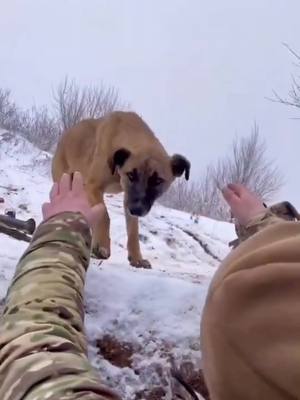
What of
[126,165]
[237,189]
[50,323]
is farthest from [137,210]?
[50,323]

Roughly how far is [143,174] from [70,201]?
5304 millimetres

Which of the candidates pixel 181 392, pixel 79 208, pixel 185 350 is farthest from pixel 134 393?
pixel 79 208

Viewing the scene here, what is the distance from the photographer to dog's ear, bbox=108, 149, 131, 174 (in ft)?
23.7

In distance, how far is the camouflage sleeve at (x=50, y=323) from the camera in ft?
4.45

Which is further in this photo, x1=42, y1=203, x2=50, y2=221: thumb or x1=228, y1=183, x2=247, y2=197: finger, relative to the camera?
x1=228, y1=183, x2=247, y2=197: finger

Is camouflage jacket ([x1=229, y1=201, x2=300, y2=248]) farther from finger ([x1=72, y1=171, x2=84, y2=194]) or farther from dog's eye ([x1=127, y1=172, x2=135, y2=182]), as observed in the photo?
dog's eye ([x1=127, y1=172, x2=135, y2=182])

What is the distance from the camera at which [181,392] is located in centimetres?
246

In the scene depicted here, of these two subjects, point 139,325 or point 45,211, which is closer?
point 45,211

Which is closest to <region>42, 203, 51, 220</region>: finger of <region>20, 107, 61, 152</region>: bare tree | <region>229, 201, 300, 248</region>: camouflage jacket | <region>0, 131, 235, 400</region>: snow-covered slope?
<region>229, 201, 300, 248</region>: camouflage jacket

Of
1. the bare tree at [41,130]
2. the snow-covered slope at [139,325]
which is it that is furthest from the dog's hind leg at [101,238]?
the bare tree at [41,130]

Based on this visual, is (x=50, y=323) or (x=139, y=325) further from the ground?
(x=50, y=323)

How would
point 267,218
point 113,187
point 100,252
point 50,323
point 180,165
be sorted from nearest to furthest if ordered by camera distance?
point 50,323, point 267,218, point 100,252, point 113,187, point 180,165

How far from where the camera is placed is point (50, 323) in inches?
63.9

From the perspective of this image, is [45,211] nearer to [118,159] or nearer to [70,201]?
[70,201]
